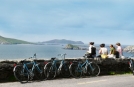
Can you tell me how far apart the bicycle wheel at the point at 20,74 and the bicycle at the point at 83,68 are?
7.86ft

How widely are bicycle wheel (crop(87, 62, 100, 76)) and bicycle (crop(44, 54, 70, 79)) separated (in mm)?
1158

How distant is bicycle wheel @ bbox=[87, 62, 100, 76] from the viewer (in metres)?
13.0

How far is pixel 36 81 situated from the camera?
10.9 meters

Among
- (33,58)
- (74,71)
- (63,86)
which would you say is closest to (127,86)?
(63,86)

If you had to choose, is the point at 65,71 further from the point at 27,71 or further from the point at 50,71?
the point at 27,71

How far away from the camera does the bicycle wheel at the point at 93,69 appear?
1303 cm

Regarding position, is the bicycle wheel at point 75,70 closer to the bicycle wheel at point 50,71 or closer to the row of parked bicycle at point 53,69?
the row of parked bicycle at point 53,69

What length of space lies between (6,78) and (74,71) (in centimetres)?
321

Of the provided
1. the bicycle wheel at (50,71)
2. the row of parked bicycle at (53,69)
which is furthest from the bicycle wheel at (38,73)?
the bicycle wheel at (50,71)

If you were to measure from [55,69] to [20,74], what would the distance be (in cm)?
189

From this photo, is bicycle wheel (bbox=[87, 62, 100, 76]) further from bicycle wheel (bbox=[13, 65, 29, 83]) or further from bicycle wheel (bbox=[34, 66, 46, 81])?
bicycle wheel (bbox=[13, 65, 29, 83])

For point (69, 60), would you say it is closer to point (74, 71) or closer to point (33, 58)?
point (74, 71)

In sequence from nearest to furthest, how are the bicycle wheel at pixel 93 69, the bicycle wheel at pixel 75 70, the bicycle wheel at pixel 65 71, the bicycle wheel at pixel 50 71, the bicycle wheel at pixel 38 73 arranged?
the bicycle wheel at pixel 38 73
the bicycle wheel at pixel 50 71
the bicycle wheel at pixel 65 71
the bicycle wheel at pixel 75 70
the bicycle wheel at pixel 93 69

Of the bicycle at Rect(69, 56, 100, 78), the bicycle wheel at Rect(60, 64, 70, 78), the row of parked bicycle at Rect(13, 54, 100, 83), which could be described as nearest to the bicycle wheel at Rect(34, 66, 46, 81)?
the row of parked bicycle at Rect(13, 54, 100, 83)
